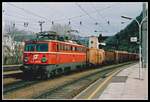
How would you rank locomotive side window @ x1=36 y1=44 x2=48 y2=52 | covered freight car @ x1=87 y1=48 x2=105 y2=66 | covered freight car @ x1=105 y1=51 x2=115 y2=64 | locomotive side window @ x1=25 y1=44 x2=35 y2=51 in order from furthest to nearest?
covered freight car @ x1=105 y1=51 x2=115 y2=64 → covered freight car @ x1=87 y1=48 x2=105 y2=66 → locomotive side window @ x1=25 y1=44 x2=35 y2=51 → locomotive side window @ x1=36 y1=44 x2=48 y2=52

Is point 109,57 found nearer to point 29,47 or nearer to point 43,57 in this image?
point 29,47

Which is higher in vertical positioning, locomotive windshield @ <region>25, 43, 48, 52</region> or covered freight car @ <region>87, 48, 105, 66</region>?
locomotive windshield @ <region>25, 43, 48, 52</region>

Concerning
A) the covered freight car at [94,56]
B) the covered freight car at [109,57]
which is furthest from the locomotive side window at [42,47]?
the covered freight car at [109,57]

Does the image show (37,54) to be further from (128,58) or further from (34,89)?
(128,58)

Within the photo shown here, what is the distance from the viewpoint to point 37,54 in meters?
29.6

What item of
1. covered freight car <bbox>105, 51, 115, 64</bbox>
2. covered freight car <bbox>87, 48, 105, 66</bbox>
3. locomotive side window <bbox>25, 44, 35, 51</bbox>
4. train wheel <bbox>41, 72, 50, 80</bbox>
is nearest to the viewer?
train wheel <bbox>41, 72, 50, 80</bbox>

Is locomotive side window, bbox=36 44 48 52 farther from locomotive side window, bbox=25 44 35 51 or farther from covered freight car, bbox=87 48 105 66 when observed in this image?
covered freight car, bbox=87 48 105 66

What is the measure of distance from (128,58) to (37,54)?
67.4m

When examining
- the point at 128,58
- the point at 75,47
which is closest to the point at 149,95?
the point at 75,47

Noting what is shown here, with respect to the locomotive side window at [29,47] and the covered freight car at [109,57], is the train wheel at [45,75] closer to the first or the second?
the locomotive side window at [29,47]

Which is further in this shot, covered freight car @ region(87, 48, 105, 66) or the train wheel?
covered freight car @ region(87, 48, 105, 66)

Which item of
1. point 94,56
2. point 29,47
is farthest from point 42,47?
point 94,56

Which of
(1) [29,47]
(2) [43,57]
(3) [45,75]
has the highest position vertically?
(1) [29,47]

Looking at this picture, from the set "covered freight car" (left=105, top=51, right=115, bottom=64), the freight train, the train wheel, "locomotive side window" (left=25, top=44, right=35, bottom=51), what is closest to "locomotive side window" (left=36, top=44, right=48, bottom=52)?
the freight train
